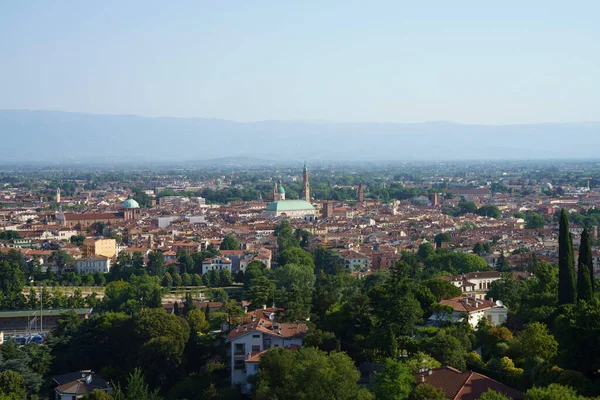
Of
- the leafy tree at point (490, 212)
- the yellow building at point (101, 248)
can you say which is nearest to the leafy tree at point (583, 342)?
the yellow building at point (101, 248)

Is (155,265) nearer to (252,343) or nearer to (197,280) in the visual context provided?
(197,280)

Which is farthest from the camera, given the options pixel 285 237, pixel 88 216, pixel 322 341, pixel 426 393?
pixel 88 216

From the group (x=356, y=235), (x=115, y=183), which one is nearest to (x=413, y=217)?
(x=356, y=235)

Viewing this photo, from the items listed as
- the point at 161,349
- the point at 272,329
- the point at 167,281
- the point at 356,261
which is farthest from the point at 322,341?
the point at 356,261

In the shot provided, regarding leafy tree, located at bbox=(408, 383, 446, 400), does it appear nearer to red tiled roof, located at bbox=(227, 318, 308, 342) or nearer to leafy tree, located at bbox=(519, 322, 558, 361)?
leafy tree, located at bbox=(519, 322, 558, 361)

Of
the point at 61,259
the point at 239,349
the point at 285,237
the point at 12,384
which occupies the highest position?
the point at 239,349

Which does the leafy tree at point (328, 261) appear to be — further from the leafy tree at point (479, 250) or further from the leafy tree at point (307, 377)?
the leafy tree at point (307, 377)
